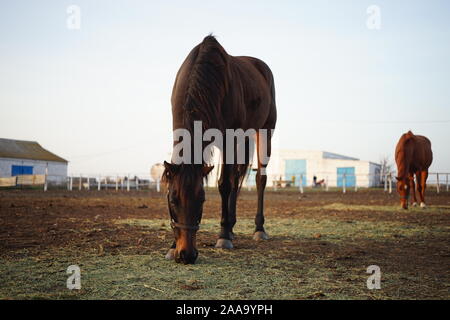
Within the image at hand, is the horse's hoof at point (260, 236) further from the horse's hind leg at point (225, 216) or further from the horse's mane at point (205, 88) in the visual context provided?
the horse's mane at point (205, 88)

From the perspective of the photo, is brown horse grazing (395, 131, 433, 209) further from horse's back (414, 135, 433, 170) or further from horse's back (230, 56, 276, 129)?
horse's back (230, 56, 276, 129)

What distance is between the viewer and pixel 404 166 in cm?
1123

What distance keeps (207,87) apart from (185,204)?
131cm

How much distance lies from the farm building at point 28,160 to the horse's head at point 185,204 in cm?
3368

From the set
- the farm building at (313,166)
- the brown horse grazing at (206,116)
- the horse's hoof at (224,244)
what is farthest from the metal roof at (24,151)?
the horse's hoof at (224,244)

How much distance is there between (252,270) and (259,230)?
2106 millimetres

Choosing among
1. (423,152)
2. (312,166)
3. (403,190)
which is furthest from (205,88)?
(312,166)

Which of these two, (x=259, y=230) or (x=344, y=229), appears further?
(x=344, y=229)

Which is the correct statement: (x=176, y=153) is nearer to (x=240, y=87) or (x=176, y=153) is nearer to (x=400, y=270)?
(x=240, y=87)

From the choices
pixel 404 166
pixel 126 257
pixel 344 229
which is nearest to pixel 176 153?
pixel 126 257

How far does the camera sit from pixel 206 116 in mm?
3777

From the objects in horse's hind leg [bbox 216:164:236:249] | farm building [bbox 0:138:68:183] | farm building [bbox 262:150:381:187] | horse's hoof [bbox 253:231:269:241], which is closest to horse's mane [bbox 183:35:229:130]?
horse's hind leg [bbox 216:164:236:249]

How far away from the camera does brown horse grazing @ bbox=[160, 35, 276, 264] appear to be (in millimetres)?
→ 3416

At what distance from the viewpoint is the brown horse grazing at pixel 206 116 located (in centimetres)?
342
